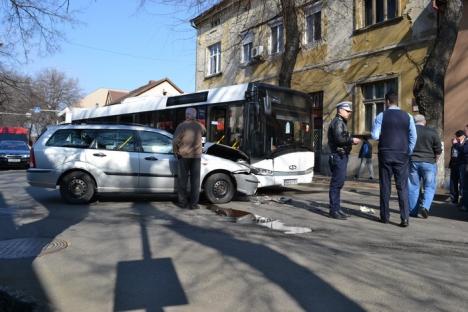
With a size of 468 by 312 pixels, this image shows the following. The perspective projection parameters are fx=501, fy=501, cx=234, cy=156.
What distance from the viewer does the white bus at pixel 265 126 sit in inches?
460

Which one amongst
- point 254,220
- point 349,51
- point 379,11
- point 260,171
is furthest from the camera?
point 349,51

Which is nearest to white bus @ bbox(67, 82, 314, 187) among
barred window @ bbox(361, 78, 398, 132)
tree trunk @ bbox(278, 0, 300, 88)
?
tree trunk @ bbox(278, 0, 300, 88)

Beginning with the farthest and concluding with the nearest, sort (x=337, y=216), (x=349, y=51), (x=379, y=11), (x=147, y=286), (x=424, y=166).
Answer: (x=349, y=51) < (x=379, y=11) < (x=424, y=166) < (x=337, y=216) < (x=147, y=286)

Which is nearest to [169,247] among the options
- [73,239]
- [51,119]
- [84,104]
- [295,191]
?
[73,239]

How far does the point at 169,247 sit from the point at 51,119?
7757 centimetres

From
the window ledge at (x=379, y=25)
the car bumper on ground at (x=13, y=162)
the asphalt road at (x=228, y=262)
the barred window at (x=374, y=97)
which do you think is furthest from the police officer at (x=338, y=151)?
the car bumper on ground at (x=13, y=162)

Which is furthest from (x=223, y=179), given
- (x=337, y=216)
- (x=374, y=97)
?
(x=374, y=97)

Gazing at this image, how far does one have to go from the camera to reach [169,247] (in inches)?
233

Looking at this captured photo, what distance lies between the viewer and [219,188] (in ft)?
32.6

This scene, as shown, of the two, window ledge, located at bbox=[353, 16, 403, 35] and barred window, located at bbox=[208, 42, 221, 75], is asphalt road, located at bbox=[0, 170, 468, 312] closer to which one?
window ledge, located at bbox=[353, 16, 403, 35]

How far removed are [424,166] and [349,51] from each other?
12.5 metres

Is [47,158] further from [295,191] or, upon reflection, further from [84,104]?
[84,104]

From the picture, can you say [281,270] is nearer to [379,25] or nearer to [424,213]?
[424,213]

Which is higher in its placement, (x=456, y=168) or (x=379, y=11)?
(x=379, y=11)
